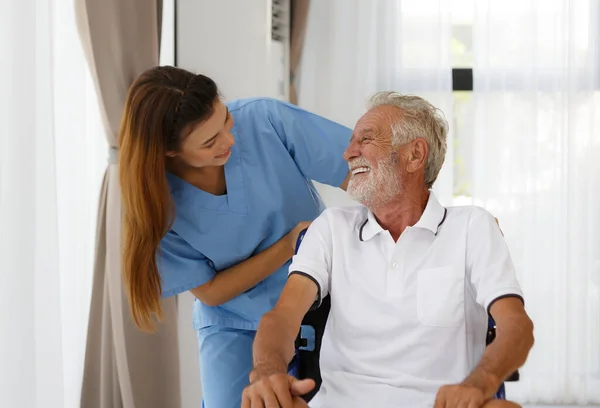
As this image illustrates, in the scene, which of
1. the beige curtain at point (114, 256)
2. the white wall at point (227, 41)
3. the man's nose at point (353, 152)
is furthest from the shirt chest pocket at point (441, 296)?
the white wall at point (227, 41)

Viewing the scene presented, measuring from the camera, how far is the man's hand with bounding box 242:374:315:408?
4.56 feet

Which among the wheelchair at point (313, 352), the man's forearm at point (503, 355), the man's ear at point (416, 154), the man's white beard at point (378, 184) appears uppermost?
the man's ear at point (416, 154)

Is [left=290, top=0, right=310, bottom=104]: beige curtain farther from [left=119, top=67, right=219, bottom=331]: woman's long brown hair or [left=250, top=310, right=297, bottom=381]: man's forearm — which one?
[left=250, top=310, right=297, bottom=381]: man's forearm

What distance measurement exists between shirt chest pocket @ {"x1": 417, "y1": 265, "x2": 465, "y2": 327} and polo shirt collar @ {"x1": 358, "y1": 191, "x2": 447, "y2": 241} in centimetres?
11

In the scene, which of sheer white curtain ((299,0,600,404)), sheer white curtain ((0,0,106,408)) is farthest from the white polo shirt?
sheer white curtain ((299,0,600,404))

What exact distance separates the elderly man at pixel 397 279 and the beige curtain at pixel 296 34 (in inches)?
79.0

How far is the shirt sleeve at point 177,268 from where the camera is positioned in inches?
79.4

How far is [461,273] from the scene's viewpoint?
1.71 meters

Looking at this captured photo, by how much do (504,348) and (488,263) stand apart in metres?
0.26

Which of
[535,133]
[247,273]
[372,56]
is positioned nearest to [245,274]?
[247,273]

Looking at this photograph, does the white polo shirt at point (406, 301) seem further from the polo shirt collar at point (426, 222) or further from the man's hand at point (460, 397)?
the man's hand at point (460, 397)

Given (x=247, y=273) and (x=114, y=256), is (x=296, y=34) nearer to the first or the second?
(x=114, y=256)

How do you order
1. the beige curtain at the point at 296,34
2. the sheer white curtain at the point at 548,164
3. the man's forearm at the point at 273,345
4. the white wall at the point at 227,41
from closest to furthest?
1. the man's forearm at the point at 273,345
2. the white wall at the point at 227,41
3. the sheer white curtain at the point at 548,164
4. the beige curtain at the point at 296,34

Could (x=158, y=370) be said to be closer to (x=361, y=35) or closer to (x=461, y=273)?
(x=461, y=273)
